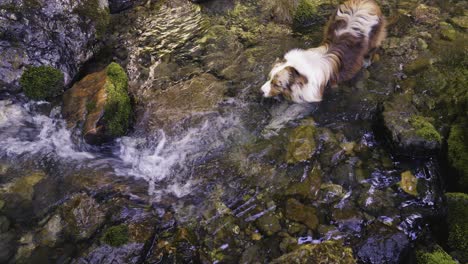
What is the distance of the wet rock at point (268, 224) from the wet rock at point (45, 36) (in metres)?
4.21

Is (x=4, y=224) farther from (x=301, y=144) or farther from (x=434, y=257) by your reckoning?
(x=434, y=257)

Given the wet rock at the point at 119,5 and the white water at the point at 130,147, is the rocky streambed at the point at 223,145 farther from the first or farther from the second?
the wet rock at the point at 119,5

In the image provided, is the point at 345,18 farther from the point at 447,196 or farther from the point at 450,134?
the point at 447,196

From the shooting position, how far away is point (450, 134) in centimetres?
509

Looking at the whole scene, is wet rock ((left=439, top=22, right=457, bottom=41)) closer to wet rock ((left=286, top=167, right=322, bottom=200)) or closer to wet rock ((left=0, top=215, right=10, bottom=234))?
wet rock ((left=286, top=167, right=322, bottom=200))

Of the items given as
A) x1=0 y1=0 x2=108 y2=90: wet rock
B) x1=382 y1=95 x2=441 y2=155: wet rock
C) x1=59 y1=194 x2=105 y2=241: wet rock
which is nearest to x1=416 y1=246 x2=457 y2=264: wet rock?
x1=382 y1=95 x2=441 y2=155: wet rock

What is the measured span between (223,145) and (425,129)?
2.87 m

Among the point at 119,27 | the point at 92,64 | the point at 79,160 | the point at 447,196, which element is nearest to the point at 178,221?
the point at 79,160

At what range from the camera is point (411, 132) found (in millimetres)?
5039

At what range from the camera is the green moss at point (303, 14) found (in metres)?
7.53

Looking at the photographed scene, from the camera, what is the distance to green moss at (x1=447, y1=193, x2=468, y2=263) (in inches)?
158

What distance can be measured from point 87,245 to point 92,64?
12.3ft

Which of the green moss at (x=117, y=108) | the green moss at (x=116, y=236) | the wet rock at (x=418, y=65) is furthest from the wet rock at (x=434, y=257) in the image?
the green moss at (x=117, y=108)

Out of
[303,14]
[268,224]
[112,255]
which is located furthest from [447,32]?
[112,255]
